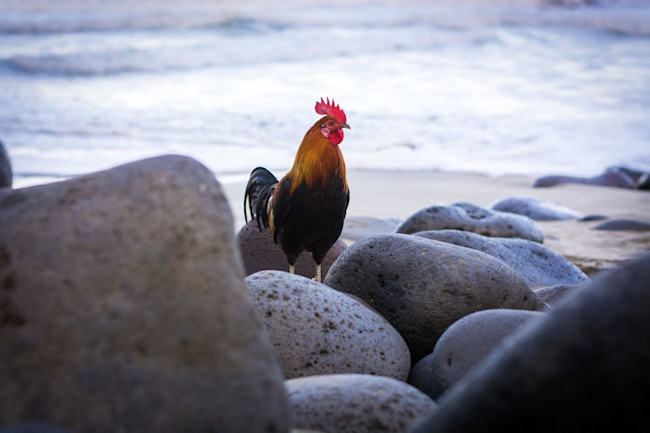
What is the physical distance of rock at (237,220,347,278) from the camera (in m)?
5.44

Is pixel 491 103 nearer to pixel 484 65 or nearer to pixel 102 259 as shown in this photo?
pixel 484 65

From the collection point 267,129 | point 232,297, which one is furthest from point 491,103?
point 232,297

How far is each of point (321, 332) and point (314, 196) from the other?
1.53 metres

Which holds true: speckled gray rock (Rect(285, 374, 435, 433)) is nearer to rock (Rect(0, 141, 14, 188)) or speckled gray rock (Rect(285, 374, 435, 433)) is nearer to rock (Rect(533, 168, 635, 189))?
rock (Rect(0, 141, 14, 188))

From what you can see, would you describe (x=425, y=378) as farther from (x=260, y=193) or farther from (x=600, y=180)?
(x=600, y=180)

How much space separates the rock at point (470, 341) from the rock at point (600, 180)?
303 inches

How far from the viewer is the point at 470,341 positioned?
297cm

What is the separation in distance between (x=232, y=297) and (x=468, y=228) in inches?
207

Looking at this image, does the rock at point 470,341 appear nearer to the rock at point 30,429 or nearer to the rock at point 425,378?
the rock at point 425,378

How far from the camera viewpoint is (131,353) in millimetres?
2004

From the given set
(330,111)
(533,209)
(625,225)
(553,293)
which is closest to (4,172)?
(330,111)

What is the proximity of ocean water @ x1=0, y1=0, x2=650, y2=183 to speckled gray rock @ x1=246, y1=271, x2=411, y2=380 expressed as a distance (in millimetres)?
6630

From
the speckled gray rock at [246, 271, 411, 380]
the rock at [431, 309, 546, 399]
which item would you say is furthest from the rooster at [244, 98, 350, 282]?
the rock at [431, 309, 546, 399]

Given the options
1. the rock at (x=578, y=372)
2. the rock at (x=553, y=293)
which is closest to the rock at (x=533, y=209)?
the rock at (x=553, y=293)
